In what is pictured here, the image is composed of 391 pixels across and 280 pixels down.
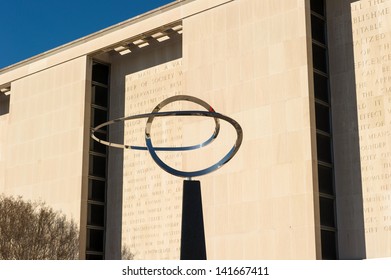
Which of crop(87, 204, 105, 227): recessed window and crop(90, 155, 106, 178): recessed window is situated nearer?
crop(87, 204, 105, 227): recessed window

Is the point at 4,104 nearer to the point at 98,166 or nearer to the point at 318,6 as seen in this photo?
the point at 98,166

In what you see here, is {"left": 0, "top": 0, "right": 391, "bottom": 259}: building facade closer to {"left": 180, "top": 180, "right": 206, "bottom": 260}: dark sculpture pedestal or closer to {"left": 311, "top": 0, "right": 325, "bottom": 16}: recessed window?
{"left": 311, "top": 0, "right": 325, "bottom": 16}: recessed window

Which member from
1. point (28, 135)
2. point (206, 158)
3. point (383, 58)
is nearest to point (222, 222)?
point (206, 158)

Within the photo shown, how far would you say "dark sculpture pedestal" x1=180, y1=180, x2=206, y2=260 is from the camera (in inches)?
1188


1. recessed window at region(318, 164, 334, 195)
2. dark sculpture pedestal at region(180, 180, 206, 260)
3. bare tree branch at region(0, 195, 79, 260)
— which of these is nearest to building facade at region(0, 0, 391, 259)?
recessed window at region(318, 164, 334, 195)

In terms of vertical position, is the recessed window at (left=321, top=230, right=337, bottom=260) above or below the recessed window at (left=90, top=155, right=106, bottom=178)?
below

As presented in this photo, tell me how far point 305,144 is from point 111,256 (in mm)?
21070

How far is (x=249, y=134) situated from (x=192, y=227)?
19.6 metres

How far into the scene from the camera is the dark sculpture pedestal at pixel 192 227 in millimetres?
30172

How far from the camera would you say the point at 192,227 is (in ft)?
100

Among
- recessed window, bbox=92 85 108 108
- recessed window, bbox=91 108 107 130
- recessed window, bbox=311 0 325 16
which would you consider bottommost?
recessed window, bbox=91 108 107 130

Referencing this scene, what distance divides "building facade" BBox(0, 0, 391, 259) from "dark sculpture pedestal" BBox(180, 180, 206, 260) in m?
16.3

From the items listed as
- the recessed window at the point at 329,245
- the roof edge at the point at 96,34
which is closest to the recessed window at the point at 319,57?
the recessed window at the point at 329,245
